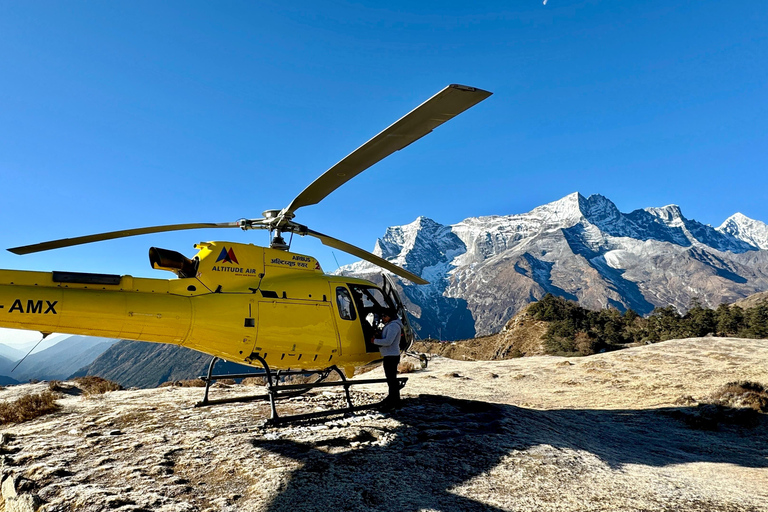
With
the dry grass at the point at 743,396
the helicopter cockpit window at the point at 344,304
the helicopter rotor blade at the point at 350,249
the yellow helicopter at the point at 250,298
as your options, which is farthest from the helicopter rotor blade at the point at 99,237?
the dry grass at the point at 743,396

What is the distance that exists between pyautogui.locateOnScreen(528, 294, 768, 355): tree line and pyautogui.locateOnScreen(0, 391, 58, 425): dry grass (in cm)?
3382

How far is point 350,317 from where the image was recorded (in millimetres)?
9547

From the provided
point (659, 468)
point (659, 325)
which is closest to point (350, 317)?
point (659, 468)

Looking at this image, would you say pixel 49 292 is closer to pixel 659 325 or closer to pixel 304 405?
pixel 304 405

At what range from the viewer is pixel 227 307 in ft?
26.9

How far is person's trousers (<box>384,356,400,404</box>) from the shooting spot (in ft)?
29.1

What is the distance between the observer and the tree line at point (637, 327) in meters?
36.5

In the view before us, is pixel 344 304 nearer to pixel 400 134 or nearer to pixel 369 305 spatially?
pixel 369 305

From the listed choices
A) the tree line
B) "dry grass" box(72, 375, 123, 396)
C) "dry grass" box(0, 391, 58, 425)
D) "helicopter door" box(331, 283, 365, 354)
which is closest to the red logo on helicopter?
"helicopter door" box(331, 283, 365, 354)

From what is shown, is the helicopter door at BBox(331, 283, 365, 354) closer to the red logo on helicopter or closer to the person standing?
the person standing

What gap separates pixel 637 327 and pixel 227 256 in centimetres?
4628

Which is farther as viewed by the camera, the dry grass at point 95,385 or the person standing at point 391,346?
the dry grass at point 95,385

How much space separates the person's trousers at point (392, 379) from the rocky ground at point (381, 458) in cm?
34

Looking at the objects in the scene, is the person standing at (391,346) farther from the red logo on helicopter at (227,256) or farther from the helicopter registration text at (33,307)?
the helicopter registration text at (33,307)
